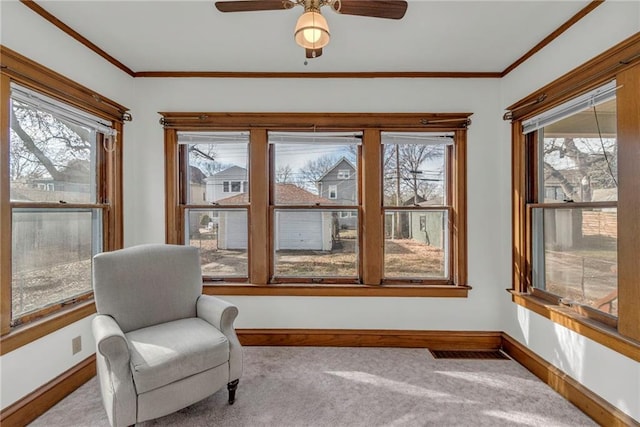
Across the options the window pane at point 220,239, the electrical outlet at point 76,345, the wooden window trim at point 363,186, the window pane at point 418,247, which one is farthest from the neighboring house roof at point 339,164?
the electrical outlet at point 76,345

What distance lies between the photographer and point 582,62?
2.05 meters

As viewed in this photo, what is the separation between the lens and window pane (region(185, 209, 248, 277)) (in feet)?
10.1

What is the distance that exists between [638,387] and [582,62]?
6.46ft

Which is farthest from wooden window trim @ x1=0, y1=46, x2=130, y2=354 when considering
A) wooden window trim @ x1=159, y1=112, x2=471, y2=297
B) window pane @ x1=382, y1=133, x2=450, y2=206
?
window pane @ x1=382, y1=133, x2=450, y2=206

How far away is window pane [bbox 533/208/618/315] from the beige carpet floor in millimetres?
741

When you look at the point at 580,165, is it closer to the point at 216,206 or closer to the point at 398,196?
the point at 398,196

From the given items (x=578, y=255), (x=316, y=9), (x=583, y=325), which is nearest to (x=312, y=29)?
(x=316, y=9)

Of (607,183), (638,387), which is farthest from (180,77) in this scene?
(638,387)

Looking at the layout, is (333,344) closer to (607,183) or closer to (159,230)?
(159,230)

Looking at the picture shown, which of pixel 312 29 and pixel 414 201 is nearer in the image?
pixel 312 29

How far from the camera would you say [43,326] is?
2.03 meters

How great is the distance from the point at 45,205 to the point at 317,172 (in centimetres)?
211

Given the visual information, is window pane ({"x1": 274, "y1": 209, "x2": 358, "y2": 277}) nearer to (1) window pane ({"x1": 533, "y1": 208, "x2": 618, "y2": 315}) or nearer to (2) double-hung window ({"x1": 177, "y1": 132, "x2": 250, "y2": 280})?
(2) double-hung window ({"x1": 177, "y1": 132, "x2": 250, "y2": 280})

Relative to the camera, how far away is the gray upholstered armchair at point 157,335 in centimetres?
169
